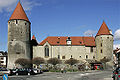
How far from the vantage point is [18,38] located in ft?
191

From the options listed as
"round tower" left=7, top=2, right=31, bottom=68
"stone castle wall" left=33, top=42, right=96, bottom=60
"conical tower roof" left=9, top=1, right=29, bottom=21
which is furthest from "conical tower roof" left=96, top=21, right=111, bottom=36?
"conical tower roof" left=9, top=1, right=29, bottom=21

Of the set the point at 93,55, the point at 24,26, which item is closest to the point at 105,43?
the point at 93,55

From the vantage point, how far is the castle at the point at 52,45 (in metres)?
57.9

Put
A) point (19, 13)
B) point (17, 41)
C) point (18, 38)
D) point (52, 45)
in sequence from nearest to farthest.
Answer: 1. point (17, 41)
2. point (18, 38)
3. point (19, 13)
4. point (52, 45)

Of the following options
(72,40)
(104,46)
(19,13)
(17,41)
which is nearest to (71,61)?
(72,40)

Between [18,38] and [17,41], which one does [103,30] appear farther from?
[17,41]

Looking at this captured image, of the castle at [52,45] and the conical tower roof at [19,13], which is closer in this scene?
the castle at [52,45]

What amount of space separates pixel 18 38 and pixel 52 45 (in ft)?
38.8

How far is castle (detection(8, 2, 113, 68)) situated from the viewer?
190ft

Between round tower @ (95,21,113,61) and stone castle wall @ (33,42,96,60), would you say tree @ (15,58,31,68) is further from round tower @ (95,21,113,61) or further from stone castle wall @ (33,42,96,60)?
round tower @ (95,21,113,61)

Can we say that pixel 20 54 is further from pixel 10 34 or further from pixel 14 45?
pixel 10 34

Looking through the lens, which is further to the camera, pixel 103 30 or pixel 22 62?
pixel 103 30

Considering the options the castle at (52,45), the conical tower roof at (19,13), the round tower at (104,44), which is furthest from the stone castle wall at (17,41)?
the round tower at (104,44)

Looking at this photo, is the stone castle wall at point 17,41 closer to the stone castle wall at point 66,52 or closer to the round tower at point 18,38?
the round tower at point 18,38
